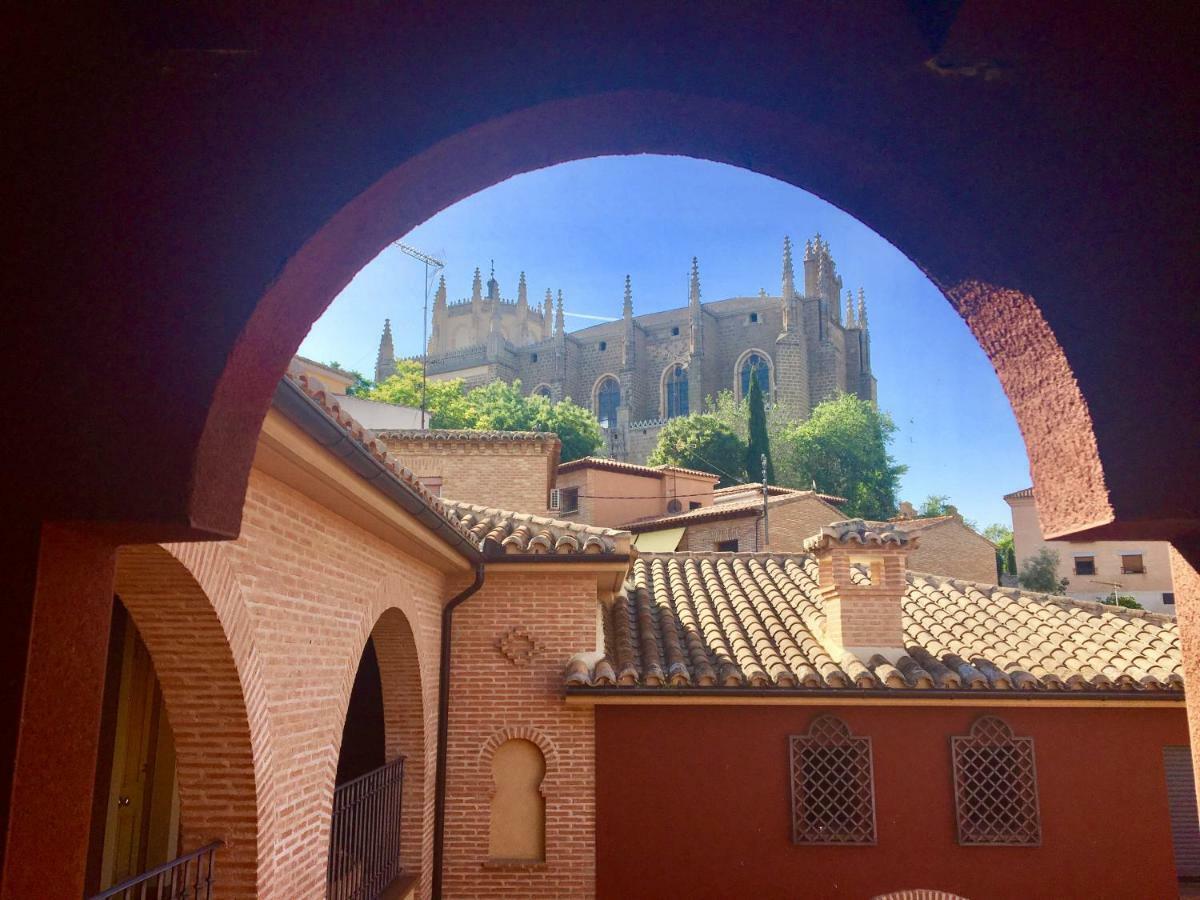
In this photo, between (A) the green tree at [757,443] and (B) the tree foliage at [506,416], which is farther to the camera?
(B) the tree foliage at [506,416]

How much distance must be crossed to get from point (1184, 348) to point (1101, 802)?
8761 millimetres

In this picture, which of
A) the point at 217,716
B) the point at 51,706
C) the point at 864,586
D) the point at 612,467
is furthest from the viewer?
the point at 612,467

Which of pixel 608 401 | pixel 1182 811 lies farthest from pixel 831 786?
pixel 608 401

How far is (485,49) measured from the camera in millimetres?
1585

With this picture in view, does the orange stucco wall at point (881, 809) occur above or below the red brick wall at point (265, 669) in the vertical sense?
below

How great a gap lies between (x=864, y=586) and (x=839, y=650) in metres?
0.74

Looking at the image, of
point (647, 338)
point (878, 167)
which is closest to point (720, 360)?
point (647, 338)

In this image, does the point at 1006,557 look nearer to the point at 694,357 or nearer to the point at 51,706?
the point at 694,357

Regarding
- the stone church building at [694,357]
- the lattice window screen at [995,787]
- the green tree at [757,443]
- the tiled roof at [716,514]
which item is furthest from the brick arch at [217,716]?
the stone church building at [694,357]

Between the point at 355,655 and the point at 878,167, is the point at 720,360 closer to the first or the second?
the point at 355,655

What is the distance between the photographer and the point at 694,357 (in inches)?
2174

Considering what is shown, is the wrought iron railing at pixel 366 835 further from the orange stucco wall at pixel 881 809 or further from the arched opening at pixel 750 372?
the arched opening at pixel 750 372

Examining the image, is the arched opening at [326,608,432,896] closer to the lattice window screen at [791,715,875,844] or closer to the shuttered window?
the lattice window screen at [791,715,875,844]

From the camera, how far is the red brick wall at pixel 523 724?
8.48 m
